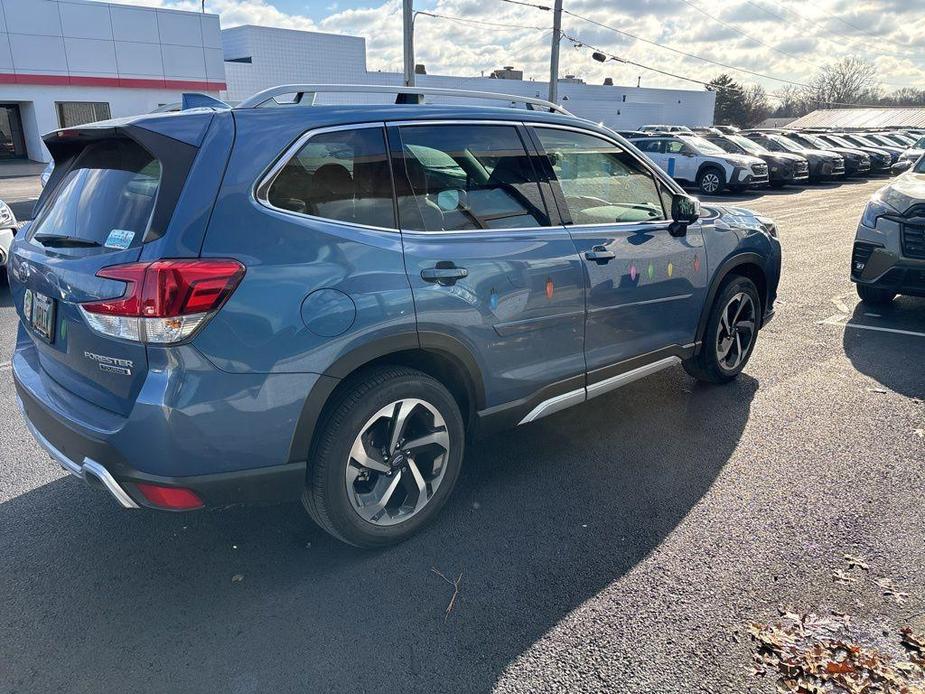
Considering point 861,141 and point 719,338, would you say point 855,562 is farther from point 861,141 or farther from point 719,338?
point 861,141

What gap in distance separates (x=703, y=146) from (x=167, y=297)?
858 inches

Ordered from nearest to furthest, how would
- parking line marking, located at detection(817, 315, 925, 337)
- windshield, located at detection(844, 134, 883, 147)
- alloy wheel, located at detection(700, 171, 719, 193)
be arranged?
parking line marking, located at detection(817, 315, 925, 337), alloy wheel, located at detection(700, 171, 719, 193), windshield, located at detection(844, 134, 883, 147)

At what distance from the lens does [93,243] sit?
109 inches

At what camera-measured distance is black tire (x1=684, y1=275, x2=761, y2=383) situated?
15.7ft

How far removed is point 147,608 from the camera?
2.77 m

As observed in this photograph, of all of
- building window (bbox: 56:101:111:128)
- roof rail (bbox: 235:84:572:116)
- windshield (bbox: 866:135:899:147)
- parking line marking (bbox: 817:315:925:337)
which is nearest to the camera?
roof rail (bbox: 235:84:572:116)

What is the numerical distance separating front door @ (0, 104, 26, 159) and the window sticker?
36.2m

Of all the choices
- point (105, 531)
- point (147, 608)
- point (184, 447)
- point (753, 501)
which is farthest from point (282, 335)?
point (753, 501)

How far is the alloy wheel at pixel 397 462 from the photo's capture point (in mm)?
2977

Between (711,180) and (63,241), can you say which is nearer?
(63,241)

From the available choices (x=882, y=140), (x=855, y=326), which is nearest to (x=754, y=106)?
(x=882, y=140)

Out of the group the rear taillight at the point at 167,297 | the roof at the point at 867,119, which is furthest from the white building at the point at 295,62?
the rear taillight at the point at 167,297

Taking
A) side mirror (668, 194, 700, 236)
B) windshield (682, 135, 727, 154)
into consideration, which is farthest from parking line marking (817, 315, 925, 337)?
windshield (682, 135, 727, 154)

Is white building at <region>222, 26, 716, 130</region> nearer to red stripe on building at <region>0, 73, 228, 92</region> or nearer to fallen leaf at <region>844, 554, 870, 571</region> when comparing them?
red stripe on building at <region>0, 73, 228, 92</region>
